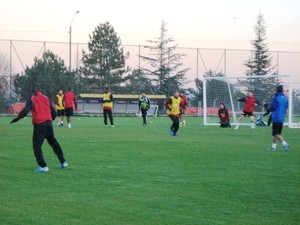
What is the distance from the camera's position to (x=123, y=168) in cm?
1311

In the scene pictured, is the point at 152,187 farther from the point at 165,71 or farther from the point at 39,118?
the point at 165,71

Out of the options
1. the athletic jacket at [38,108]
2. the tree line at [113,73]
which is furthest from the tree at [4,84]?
the athletic jacket at [38,108]

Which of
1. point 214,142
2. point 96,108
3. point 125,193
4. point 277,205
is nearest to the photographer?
point 277,205

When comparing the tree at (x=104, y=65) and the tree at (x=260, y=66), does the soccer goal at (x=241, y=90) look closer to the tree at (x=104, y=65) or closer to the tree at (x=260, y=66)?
the tree at (x=260, y=66)

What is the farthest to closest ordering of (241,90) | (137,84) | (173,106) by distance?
1. (137,84)
2. (241,90)
3. (173,106)

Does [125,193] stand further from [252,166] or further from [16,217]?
[252,166]

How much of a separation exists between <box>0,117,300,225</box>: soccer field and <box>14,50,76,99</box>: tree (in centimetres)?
3500

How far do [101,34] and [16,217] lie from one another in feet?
224

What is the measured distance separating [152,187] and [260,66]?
55.4m

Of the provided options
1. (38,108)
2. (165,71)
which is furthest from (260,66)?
(38,108)

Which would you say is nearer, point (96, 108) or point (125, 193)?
point (125, 193)

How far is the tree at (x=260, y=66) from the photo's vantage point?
40.3 metres

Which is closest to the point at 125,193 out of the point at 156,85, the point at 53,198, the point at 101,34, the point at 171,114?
the point at 53,198

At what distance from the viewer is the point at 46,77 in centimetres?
5303
